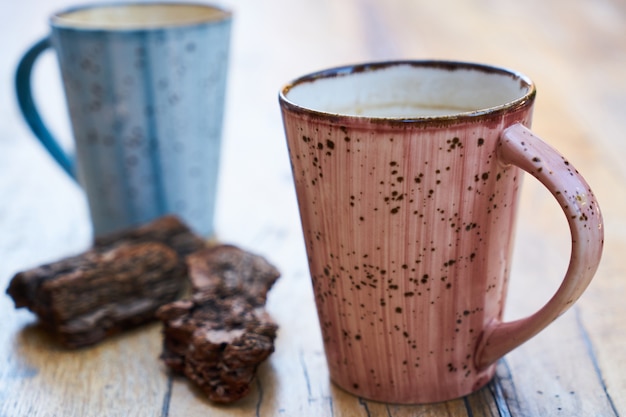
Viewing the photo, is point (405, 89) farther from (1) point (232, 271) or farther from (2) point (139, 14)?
(2) point (139, 14)

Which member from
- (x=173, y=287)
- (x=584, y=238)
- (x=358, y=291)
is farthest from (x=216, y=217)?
(x=584, y=238)

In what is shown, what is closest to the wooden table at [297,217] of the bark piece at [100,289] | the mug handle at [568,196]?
the bark piece at [100,289]

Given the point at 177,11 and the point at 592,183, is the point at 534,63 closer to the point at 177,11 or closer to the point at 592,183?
the point at 592,183

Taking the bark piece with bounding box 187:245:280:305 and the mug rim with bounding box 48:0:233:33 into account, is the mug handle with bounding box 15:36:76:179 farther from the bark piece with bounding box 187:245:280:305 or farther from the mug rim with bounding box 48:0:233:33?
the bark piece with bounding box 187:245:280:305

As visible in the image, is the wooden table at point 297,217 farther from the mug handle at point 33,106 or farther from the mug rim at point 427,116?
the mug rim at point 427,116

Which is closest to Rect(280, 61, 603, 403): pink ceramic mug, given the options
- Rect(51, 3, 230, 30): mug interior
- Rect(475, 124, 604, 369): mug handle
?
Rect(475, 124, 604, 369): mug handle

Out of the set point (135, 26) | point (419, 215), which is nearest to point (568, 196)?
point (419, 215)
